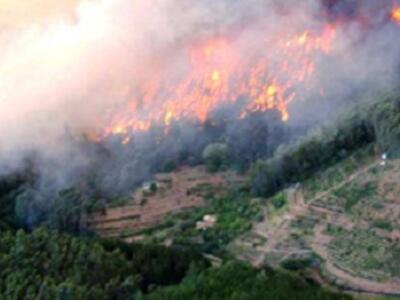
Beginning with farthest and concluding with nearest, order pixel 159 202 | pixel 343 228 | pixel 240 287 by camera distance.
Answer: pixel 159 202, pixel 343 228, pixel 240 287

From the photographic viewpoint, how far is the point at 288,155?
126ft

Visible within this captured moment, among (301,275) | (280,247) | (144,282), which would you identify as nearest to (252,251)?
(280,247)

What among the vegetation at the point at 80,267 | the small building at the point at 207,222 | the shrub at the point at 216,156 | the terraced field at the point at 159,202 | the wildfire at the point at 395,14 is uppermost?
the wildfire at the point at 395,14

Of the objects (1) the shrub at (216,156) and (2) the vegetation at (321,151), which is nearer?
(2) the vegetation at (321,151)

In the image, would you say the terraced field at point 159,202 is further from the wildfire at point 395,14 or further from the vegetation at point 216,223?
the wildfire at point 395,14

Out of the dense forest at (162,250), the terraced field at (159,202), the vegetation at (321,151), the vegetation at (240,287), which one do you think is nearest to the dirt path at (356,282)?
the dense forest at (162,250)

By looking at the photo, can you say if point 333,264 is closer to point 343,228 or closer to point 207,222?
point 343,228

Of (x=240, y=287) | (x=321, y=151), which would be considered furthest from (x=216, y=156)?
(x=240, y=287)

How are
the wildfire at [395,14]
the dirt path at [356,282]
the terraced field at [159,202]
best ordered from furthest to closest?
the wildfire at [395,14] < the terraced field at [159,202] < the dirt path at [356,282]

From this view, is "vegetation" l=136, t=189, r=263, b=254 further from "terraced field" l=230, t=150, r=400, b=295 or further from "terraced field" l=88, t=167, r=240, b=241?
"terraced field" l=88, t=167, r=240, b=241

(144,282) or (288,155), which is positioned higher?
(288,155)

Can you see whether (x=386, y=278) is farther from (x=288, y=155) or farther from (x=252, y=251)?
(x=288, y=155)

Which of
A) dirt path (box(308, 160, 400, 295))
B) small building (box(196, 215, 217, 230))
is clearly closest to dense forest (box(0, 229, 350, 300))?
dirt path (box(308, 160, 400, 295))

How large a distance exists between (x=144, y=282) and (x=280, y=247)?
5770 mm
